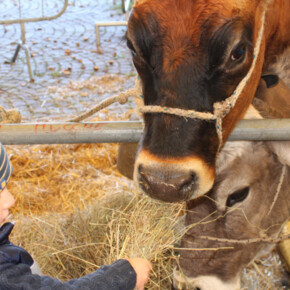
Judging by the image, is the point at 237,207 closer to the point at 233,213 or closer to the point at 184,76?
the point at 233,213

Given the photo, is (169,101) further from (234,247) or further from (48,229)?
(48,229)

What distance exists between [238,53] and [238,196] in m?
0.91

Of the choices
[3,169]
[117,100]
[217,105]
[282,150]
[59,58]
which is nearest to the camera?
[3,169]

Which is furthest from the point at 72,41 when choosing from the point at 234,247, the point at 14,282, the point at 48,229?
the point at 14,282

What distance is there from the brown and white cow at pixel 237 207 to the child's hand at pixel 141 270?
1.72 ft

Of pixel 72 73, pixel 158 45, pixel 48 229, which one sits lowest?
pixel 72 73

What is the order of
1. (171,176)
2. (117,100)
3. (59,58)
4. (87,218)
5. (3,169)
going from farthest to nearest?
(59,58), (87,218), (117,100), (171,176), (3,169)

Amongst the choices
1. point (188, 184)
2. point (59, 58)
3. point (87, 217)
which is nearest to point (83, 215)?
point (87, 217)

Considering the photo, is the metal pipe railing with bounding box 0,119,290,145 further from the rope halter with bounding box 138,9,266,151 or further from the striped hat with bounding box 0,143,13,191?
the striped hat with bounding box 0,143,13,191

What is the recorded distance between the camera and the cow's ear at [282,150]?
2.07 meters

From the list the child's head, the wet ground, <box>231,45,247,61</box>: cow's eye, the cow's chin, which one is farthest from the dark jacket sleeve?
the wet ground

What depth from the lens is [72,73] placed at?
650 centimetres

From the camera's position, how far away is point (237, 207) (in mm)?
2295

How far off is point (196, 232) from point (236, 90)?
0.97 m
